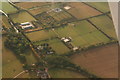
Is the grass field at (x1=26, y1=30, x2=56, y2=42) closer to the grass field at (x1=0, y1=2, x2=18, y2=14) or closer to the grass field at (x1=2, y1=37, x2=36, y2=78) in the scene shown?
the grass field at (x1=2, y1=37, x2=36, y2=78)

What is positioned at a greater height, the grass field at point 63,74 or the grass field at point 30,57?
the grass field at point 30,57

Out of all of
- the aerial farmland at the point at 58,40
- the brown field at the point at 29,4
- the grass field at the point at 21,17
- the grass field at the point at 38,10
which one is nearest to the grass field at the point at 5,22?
the aerial farmland at the point at 58,40

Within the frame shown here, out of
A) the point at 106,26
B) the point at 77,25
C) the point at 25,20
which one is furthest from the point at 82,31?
the point at 25,20

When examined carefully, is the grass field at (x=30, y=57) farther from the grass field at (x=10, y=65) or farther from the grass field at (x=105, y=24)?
the grass field at (x=105, y=24)

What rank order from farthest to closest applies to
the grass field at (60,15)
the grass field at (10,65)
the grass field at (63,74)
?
the grass field at (60,15), the grass field at (10,65), the grass field at (63,74)

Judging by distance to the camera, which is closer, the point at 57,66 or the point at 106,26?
the point at 57,66

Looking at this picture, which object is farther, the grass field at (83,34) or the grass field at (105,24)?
the grass field at (105,24)

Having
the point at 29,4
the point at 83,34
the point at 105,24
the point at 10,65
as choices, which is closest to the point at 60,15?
the point at 83,34

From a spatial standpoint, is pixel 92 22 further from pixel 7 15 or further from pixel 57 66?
pixel 7 15
